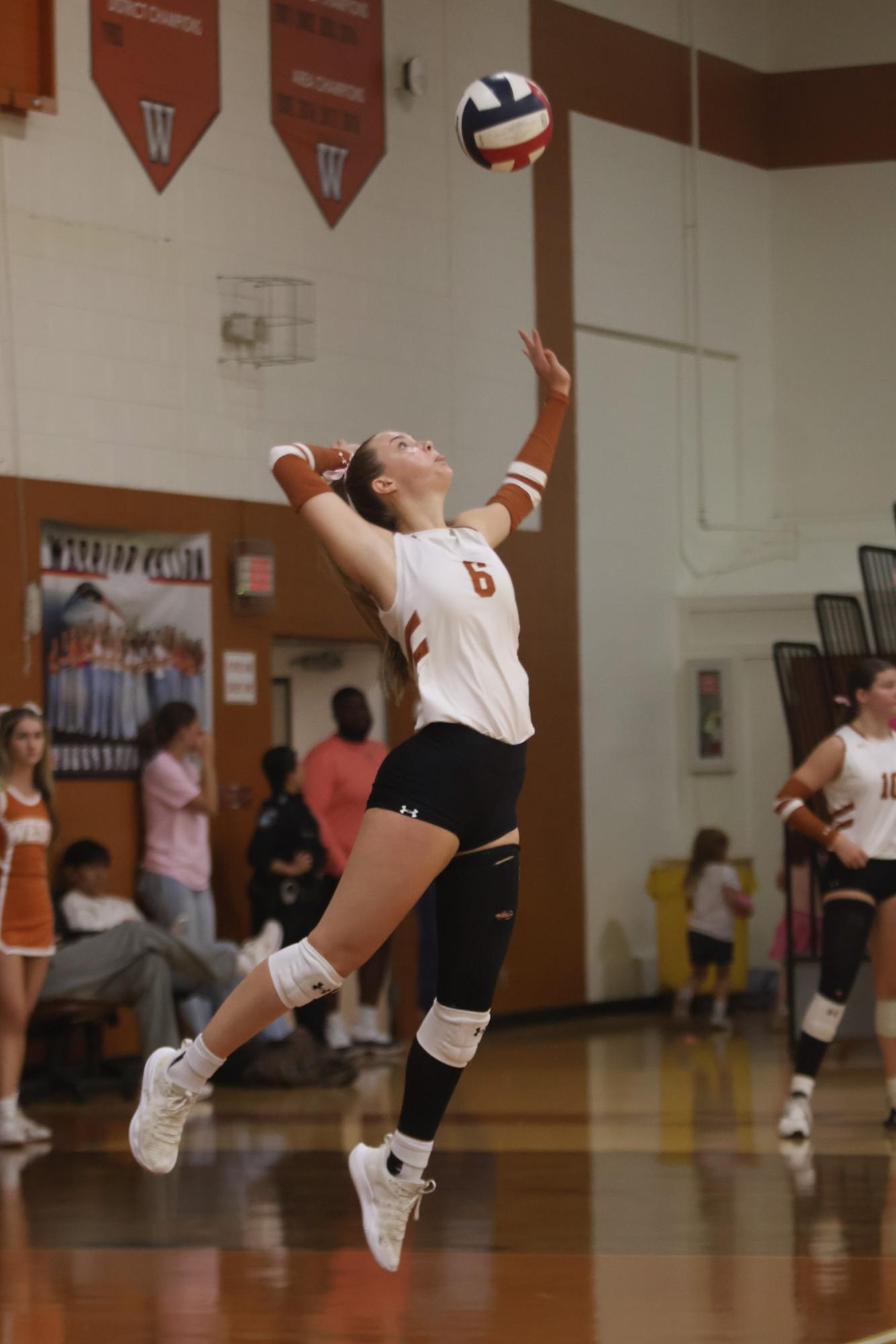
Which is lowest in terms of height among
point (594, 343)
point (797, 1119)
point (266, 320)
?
point (797, 1119)

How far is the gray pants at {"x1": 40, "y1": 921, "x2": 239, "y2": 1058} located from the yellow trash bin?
4.78 metres

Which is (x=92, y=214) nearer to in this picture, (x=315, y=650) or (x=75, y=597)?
(x=75, y=597)

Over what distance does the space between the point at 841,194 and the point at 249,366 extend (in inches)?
223

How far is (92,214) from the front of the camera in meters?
9.27

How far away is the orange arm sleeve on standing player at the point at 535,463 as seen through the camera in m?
4.52

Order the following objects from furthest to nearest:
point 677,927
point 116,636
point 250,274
Result: 1. point 677,927
2. point 250,274
3. point 116,636

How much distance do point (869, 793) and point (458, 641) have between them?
3.62m

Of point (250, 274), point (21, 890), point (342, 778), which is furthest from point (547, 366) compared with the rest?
point (250, 274)

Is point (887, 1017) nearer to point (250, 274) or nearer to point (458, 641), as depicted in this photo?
point (458, 641)

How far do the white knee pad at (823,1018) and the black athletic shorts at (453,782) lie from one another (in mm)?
3539

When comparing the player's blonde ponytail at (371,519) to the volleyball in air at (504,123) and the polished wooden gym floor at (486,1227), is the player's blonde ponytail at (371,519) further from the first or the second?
the polished wooden gym floor at (486,1227)

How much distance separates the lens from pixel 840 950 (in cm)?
706

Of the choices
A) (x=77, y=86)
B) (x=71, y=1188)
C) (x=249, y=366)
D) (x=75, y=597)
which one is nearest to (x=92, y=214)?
(x=77, y=86)

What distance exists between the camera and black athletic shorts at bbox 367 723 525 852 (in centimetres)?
384
